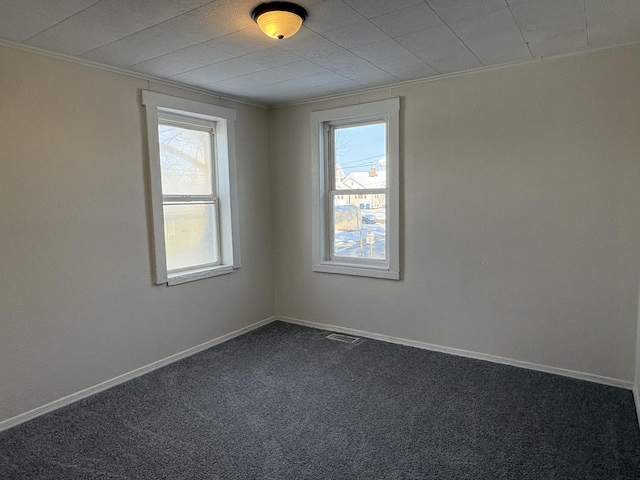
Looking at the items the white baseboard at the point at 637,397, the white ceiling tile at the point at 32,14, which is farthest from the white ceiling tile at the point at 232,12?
the white baseboard at the point at 637,397

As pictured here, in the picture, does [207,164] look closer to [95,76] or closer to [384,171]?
[95,76]

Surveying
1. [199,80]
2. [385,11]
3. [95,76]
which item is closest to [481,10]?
[385,11]

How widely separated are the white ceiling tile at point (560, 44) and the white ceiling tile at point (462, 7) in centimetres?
73

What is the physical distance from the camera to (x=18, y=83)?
269cm

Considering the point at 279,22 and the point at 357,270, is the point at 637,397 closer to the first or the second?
the point at 357,270

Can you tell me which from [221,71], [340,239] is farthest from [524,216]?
[221,71]

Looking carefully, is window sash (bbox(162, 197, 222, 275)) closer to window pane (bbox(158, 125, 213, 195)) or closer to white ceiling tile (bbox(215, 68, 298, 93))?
window pane (bbox(158, 125, 213, 195))

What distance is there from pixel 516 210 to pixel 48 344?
3586mm

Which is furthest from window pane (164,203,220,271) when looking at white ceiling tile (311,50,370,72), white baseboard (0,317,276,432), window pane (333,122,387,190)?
white ceiling tile (311,50,370,72)

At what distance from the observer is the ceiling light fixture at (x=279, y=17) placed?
2.16 m

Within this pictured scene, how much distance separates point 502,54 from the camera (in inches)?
120

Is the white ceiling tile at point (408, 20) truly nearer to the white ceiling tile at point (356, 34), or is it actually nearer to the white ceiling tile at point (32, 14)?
the white ceiling tile at point (356, 34)

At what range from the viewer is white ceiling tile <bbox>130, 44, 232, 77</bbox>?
2.85 m

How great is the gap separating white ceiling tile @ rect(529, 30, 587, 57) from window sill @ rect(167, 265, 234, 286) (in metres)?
3.18
